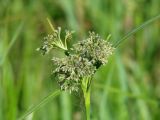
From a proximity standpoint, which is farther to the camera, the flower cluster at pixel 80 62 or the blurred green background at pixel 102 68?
the blurred green background at pixel 102 68

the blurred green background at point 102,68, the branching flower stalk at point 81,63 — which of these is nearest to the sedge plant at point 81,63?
the branching flower stalk at point 81,63

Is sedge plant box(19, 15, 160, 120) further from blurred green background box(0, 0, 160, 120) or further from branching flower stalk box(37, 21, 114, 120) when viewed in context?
blurred green background box(0, 0, 160, 120)

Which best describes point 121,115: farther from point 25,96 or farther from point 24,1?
point 24,1

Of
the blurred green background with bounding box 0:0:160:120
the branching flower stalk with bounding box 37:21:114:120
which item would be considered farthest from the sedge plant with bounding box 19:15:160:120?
the blurred green background with bounding box 0:0:160:120

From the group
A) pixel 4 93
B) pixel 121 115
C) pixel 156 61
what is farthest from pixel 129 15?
pixel 4 93

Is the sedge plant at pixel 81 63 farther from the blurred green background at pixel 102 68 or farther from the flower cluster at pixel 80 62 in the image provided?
the blurred green background at pixel 102 68

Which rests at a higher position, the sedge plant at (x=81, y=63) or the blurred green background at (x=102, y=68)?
the blurred green background at (x=102, y=68)
